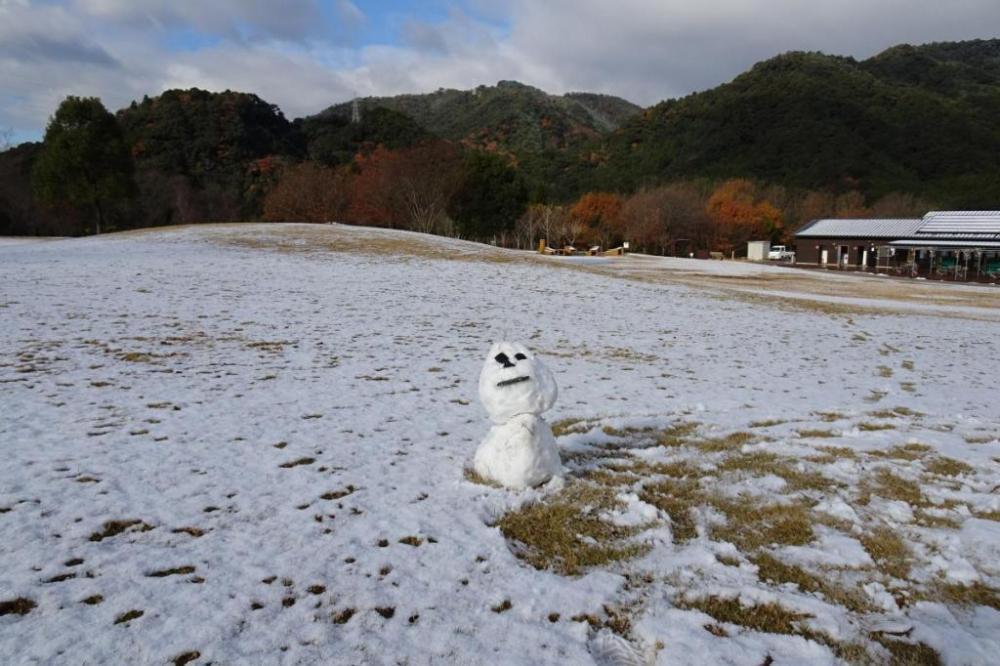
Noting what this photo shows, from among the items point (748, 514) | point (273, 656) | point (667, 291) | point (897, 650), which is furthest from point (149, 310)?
point (667, 291)

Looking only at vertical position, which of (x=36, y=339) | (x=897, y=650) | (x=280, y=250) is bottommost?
(x=897, y=650)

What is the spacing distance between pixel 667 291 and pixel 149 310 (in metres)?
17.6

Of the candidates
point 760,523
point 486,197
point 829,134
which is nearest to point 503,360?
point 760,523

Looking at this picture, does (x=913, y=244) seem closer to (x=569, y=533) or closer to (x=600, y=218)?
(x=600, y=218)

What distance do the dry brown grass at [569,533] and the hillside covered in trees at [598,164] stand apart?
4436 centimetres

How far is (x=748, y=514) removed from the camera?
14.7 feet

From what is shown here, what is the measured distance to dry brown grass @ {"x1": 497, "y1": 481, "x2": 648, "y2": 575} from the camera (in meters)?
3.79

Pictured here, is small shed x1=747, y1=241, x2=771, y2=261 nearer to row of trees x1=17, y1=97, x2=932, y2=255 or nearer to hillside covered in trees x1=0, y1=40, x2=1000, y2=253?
row of trees x1=17, y1=97, x2=932, y2=255

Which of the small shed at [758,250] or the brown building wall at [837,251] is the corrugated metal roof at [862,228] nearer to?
the brown building wall at [837,251]

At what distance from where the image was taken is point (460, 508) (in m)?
4.51

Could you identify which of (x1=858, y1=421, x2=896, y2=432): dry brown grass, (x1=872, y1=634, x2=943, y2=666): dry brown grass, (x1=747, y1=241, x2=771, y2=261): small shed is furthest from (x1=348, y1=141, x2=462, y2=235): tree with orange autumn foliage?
(x1=872, y1=634, x2=943, y2=666): dry brown grass

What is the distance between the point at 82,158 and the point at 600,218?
2064 inches

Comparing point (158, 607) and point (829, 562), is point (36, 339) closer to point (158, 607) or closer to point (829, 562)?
point (158, 607)

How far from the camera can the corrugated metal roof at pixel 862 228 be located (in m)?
47.2
